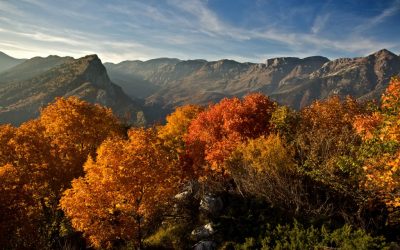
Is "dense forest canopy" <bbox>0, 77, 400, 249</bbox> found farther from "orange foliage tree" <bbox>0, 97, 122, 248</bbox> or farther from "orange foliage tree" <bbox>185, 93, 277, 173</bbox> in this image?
"orange foliage tree" <bbox>185, 93, 277, 173</bbox>

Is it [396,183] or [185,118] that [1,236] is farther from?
[185,118]

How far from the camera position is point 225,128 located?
4588 cm

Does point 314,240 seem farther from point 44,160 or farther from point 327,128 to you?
point 44,160

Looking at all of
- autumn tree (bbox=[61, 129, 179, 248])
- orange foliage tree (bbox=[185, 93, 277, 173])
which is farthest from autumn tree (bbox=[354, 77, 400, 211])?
orange foliage tree (bbox=[185, 93, 277, 173])

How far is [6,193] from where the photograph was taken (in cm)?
2923

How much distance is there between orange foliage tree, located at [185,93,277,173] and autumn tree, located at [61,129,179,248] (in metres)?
11.8

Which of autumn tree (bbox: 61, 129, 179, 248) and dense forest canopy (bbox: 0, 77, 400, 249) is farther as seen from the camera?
autumn tree (bbox: 61, 129, 179, 248)

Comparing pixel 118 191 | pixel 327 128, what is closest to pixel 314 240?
pixel 118 191

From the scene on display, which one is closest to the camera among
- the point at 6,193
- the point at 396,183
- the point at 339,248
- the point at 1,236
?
the point at 396,183

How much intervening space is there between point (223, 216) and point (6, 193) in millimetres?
19337

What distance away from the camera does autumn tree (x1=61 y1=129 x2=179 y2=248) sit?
2978 centimetres

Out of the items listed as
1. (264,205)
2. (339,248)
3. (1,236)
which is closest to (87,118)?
(1,236)

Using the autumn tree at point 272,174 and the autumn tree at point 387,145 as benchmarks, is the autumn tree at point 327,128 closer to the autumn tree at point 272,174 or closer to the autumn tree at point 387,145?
the autumn tree at point 272,174

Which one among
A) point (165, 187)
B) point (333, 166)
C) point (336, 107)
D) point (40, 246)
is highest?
point (336, 107)
